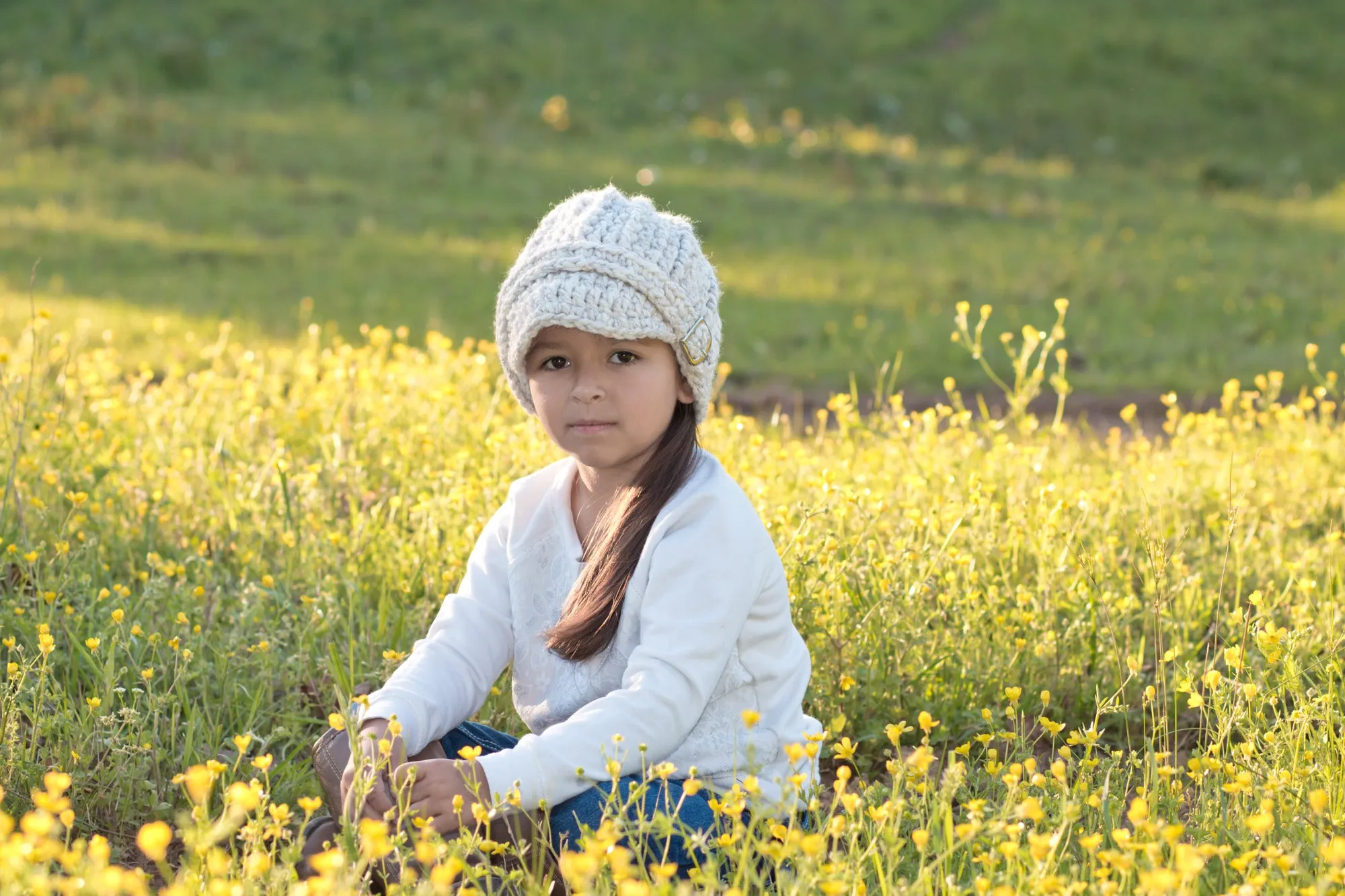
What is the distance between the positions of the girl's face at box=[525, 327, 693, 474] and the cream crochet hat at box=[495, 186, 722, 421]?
0.05 meters

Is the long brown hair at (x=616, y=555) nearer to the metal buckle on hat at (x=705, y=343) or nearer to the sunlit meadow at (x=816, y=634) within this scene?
the metal buckle on hat at (x=705, y=343)

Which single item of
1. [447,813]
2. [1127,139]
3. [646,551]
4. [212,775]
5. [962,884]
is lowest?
[962,884]

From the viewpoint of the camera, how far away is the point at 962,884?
2.84 m

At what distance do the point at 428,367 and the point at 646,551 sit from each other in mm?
3461

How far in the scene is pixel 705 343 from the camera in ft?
9.70

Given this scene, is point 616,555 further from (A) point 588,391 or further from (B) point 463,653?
(B) point 463,653

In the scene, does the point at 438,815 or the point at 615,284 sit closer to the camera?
the point at 438,815

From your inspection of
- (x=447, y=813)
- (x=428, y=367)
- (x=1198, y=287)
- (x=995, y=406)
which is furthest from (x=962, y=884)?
(x=1198, y=287)

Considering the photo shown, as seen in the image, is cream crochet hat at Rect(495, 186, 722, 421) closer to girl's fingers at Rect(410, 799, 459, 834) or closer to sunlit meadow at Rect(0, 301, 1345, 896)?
sunlit meadow at Rect(0, 301, 1345, 896)

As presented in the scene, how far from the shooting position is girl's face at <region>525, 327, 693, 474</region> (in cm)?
289

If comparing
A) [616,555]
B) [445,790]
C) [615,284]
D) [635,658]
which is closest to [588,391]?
[615,284]

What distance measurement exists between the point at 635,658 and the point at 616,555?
0.73 feet

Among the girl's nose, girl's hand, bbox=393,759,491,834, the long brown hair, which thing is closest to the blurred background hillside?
the long brown hair

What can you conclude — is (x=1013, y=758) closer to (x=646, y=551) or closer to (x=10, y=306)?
(x=646, y=551)
